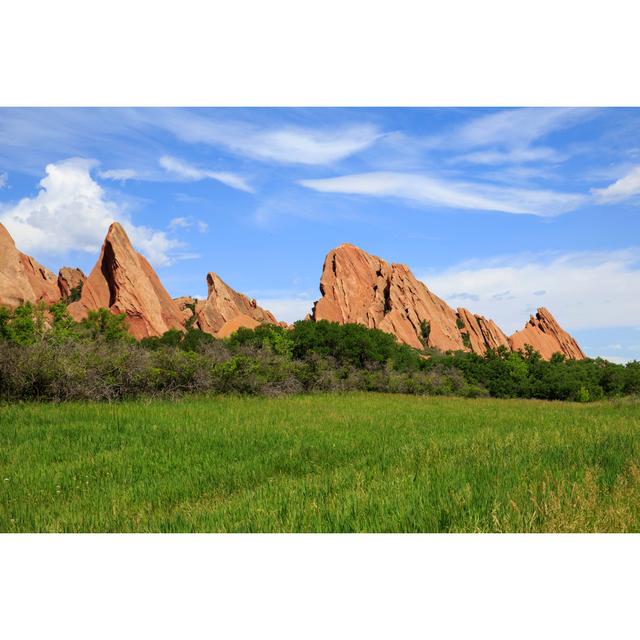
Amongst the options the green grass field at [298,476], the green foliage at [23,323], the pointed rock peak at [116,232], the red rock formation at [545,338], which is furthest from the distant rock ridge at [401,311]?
the green grass field at [298,476]

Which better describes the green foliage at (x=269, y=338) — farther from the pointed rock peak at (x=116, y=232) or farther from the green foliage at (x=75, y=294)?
the green foliage at (x=75, y=294)

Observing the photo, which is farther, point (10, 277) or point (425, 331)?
point (425, 331)

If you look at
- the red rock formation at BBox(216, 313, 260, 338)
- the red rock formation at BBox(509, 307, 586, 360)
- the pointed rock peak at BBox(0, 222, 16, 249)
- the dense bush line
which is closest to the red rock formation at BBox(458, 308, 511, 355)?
the red rock formation at BBox(509, 307, 586, 360)

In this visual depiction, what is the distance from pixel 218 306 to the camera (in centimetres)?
9062

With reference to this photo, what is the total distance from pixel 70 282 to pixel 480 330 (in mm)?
90878

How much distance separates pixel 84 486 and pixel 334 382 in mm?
21669

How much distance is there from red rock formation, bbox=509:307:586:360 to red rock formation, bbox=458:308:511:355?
10397 millimetres

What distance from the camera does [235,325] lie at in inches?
2950

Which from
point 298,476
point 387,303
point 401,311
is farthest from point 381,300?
point 298,476

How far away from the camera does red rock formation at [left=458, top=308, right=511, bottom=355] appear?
11593 cm

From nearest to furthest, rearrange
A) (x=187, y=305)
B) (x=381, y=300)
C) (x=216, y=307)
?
(x=216, y=307)
(x=187, y=305)
(x=381, y=300)

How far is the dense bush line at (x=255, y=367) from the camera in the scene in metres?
16.7

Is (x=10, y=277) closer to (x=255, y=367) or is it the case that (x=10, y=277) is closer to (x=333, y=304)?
(x=255, y=367)

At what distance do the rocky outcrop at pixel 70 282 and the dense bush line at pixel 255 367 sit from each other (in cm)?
3040
